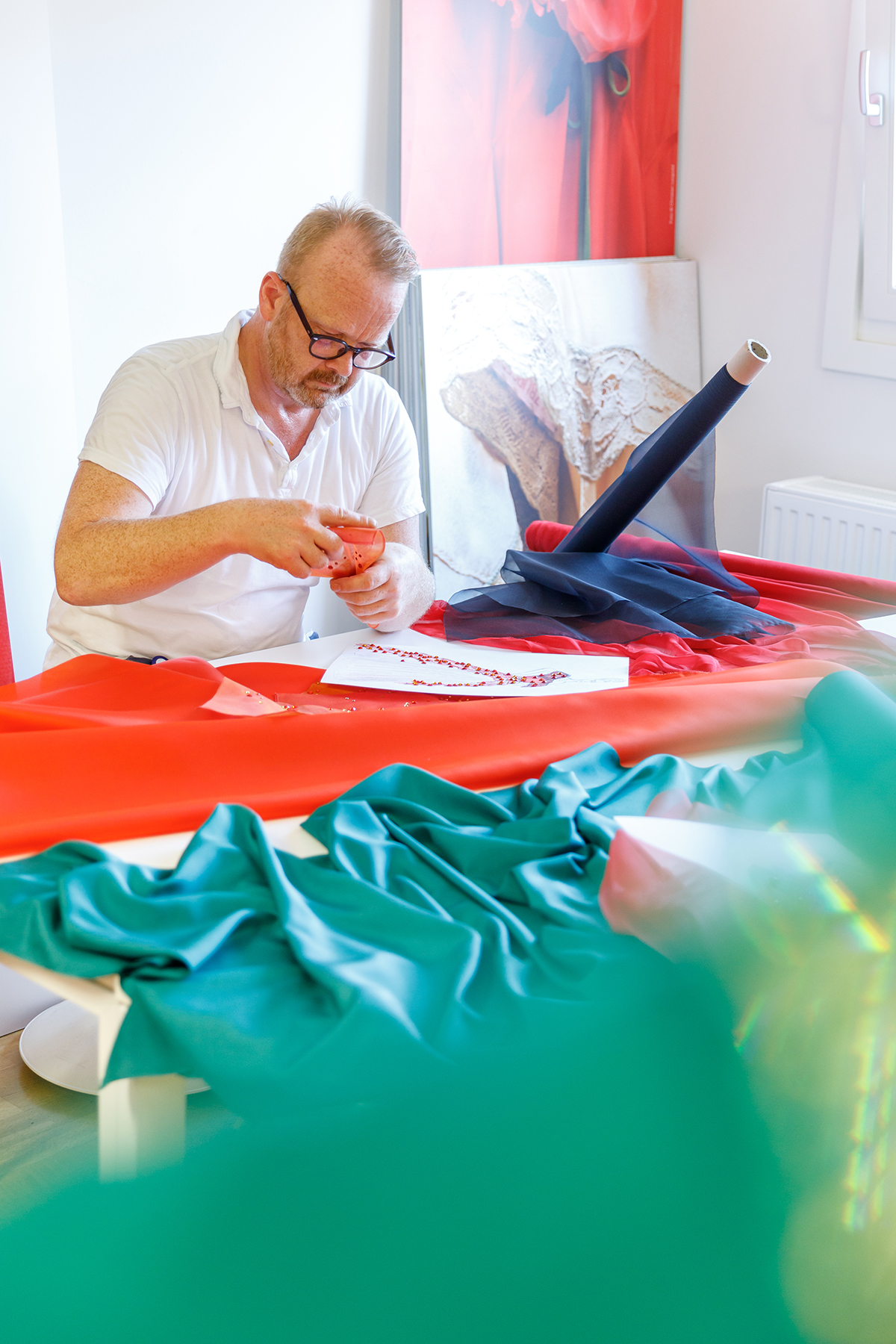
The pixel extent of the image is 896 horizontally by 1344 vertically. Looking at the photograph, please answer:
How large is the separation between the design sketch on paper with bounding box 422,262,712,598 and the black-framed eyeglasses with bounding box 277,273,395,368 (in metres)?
1.22

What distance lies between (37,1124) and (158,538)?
0.81 meters

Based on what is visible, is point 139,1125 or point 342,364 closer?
point 139,1125

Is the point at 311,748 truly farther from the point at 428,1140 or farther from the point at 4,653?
the point at 4,653

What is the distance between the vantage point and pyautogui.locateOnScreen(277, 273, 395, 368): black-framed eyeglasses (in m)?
1.70

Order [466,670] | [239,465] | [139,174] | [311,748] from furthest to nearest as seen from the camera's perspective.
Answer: [139,174] < [239,465] < [466,670] < [311,748]

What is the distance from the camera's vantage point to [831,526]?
123 inches

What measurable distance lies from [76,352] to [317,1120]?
2.08 metres

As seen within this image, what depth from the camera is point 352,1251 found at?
754 mm

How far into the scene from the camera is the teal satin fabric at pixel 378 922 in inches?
31.8

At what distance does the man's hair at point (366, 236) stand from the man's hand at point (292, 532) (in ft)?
1.47

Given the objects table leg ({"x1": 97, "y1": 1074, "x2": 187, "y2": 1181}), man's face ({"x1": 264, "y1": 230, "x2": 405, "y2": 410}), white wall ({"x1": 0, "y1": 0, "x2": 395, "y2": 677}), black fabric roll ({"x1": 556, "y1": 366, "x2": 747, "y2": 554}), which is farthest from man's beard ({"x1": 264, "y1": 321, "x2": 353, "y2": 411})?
table leg ({"x1": 97, "y1": 1074, "x2": 187, "y2": 1181})

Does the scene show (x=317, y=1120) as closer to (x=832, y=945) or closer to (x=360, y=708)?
(x=832, y=945)

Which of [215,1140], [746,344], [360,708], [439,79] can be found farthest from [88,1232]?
[439,79]

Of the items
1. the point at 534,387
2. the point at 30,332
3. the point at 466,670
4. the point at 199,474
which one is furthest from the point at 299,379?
the point at 534,387
